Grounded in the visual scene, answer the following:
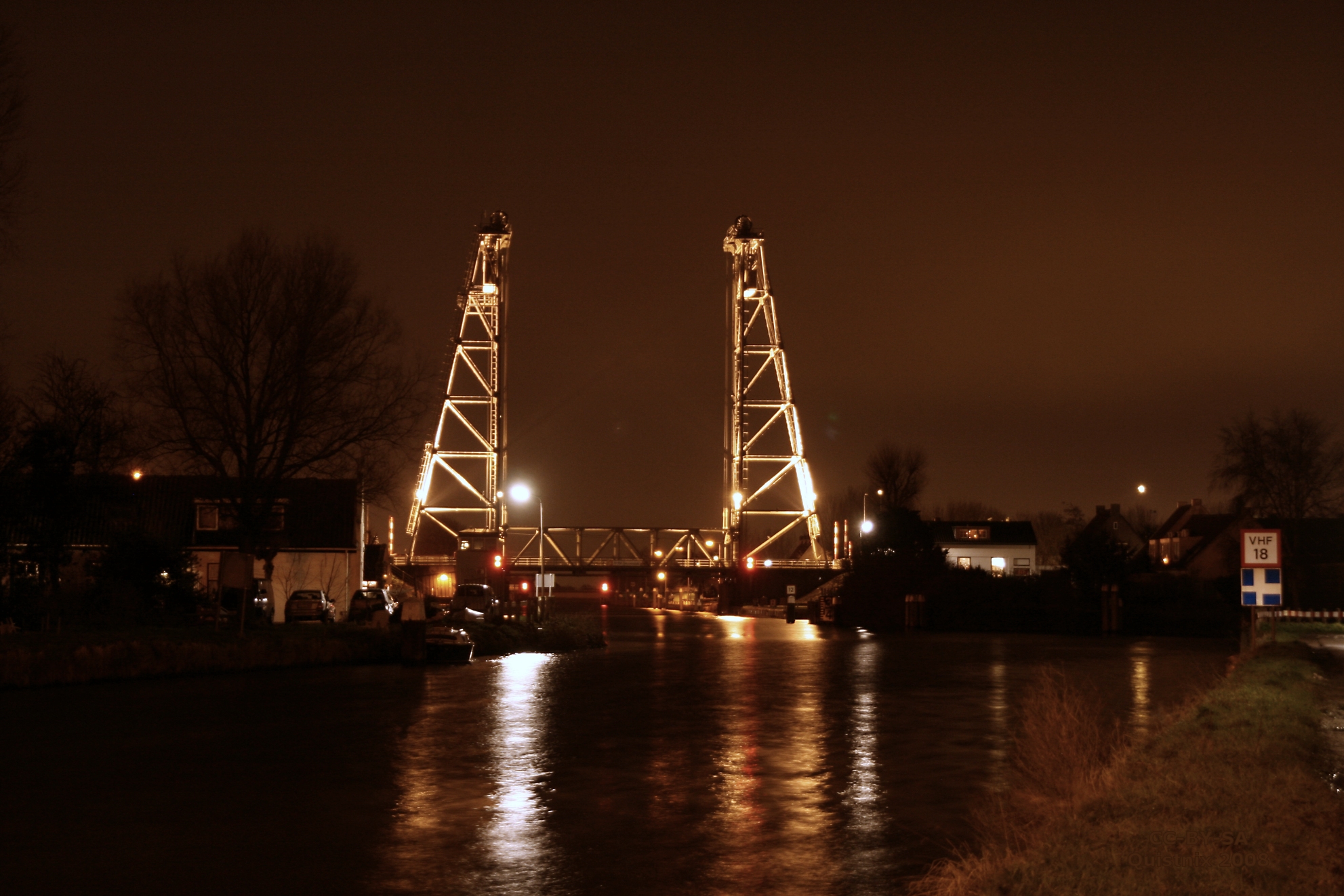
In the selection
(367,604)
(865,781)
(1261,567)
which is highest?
(1261,567)

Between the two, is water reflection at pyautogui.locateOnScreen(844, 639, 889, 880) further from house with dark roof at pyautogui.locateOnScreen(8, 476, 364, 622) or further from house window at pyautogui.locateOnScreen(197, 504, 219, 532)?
house window at pyautogui.locateOnScreen(197, 504, 219, 532)

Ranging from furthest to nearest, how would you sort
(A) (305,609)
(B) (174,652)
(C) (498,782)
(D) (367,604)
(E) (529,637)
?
(D) (367,604) → (A) (305,609) → (E) (529,637) → (B) (174,652) → (C) (498,782)

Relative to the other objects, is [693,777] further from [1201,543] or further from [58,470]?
[1201,543]

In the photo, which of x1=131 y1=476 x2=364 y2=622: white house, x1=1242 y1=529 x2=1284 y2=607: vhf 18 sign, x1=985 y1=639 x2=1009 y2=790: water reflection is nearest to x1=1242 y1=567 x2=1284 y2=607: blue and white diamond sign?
x1=1242 y1=529 x2=1284 y2=607: vhf 18 sign

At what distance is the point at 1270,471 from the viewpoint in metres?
77.6

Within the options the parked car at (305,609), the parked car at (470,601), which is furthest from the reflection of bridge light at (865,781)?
the parked car at (470,601)

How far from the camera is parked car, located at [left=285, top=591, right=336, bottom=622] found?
47438 mm

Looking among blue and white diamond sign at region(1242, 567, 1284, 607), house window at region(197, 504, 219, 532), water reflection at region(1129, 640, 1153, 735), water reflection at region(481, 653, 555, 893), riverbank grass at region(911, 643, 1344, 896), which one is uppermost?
house window at region(197, 504, 219, 532)

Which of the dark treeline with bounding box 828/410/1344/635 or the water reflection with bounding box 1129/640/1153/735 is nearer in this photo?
the water reflection with bounding box 1129/640/1153/735

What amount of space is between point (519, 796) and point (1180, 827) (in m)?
6.32

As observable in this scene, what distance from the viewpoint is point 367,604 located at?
165 feet

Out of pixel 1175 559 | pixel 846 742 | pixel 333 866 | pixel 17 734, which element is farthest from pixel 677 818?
pixel 1175 559

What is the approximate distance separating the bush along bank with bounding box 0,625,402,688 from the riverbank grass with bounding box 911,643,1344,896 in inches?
815

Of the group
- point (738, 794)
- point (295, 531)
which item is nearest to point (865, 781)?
point (738, 794)
